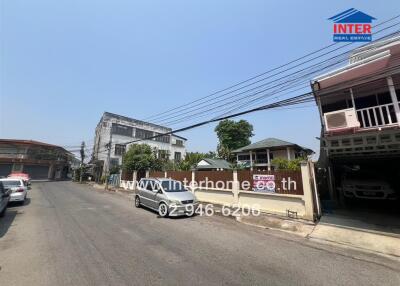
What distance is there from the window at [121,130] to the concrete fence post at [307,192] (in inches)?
1369

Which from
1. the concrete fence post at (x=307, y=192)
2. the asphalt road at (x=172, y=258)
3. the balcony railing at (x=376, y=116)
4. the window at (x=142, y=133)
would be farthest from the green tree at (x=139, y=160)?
the balcony railing at (x=376, y=116)

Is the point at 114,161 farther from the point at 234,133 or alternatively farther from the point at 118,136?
the point at 234,133

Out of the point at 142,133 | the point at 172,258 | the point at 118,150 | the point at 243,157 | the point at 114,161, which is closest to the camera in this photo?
the point at 172,258

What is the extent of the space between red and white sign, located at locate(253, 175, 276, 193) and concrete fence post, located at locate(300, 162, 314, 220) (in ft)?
4.89

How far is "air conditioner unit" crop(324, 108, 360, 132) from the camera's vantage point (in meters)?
7.44

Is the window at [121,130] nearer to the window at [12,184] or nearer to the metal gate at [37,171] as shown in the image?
the metal gate at [37,171]

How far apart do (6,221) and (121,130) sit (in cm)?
3142

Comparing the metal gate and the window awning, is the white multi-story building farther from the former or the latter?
the window awning

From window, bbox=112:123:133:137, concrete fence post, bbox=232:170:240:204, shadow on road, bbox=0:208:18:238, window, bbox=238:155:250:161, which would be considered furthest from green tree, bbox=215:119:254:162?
shadow on road, bbox=0:208:18:238

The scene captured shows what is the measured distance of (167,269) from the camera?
4336 mm

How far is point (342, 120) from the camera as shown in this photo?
7.66 metres

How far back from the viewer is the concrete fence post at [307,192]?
8570mm

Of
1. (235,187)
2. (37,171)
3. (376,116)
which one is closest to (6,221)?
(235,187)

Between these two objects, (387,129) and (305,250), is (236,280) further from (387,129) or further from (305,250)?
(387,129)
